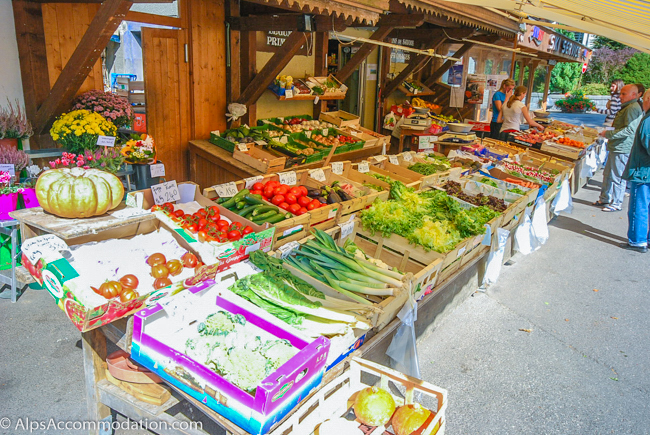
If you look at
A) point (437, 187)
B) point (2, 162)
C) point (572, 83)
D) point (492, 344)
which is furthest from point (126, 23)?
point (572, 83)

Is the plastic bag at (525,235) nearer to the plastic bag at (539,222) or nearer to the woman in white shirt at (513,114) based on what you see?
the plastic bag at (539,222)

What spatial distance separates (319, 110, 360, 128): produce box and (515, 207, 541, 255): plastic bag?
3.52 metres

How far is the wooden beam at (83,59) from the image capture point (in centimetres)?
387

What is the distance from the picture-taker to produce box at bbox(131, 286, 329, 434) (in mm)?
2014

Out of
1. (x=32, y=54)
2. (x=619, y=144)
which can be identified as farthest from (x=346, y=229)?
(x=619, y=144)

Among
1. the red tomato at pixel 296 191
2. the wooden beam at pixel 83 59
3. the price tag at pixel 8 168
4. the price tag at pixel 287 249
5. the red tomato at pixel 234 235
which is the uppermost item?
the wooden beam at pixel 83 59

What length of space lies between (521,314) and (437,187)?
1.93 meters

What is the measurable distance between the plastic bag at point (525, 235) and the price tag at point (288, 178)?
9.44 ft

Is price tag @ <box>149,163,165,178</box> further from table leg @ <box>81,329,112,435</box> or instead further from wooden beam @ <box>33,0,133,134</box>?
table leg @ <box>81,329,112,435</box>

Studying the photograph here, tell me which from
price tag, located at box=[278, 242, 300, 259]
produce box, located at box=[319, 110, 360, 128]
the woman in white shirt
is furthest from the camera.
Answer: the woman in white shirt

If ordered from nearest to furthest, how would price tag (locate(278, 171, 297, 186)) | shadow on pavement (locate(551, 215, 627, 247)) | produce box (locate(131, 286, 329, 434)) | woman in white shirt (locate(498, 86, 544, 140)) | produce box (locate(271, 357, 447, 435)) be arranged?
produce box (locate(131, 286, 329, 434)) → produce box (locate(271, 357, 447, 435)) → price tag (locate(278, 171, 297, 186)) → shadow on pavement (locate(551, 215, 627, 247)) → woman in white shirt (locate(498, 86, 544, 140))

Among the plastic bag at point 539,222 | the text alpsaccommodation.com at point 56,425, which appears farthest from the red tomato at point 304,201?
the plastic bag at point 539,222

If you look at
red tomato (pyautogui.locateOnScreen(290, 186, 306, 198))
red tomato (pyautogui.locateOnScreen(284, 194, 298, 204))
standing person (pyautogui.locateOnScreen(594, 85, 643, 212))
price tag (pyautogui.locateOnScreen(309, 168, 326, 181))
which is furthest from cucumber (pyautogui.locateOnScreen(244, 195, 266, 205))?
standing person (pyautogui.locateOnScreen(594, 85, 643, 212))

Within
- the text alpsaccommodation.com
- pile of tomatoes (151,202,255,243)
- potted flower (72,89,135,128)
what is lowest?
the text alpsaccommodation.com
